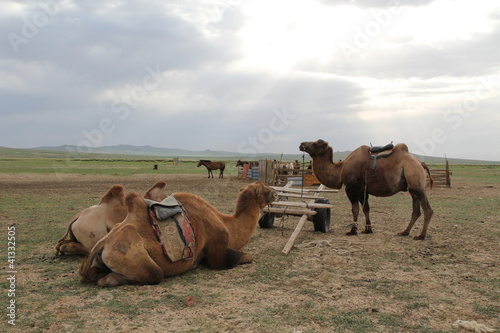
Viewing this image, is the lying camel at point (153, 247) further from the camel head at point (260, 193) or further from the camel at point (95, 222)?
the camel at point (95, 222)

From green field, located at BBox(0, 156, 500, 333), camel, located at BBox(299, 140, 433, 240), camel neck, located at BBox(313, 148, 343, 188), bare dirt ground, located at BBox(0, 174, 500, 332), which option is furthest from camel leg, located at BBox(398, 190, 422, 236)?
camel neck, located at BBox(313, 148, 343, 188)

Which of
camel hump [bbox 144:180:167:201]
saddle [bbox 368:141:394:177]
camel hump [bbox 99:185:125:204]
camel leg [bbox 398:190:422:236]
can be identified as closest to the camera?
camel hump [bbox 99:185:125:204]

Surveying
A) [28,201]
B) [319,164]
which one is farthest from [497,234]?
[28,201]

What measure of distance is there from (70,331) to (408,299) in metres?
4.23

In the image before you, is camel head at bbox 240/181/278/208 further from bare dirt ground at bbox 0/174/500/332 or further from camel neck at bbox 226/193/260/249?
bare dirt ground at bbox 0/174/500/332

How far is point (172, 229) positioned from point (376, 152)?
646 centimetres

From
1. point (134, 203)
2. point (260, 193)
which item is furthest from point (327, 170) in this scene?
point (134, 203)

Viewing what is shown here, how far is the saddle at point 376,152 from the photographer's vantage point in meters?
10.7

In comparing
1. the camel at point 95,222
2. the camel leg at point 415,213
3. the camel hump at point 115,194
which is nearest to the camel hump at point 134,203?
the camel at point 95,222

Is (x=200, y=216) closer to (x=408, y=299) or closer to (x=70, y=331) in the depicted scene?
(x=70, y=331)

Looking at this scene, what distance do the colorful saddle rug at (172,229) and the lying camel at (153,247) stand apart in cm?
9

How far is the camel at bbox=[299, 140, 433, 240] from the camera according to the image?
10.3m

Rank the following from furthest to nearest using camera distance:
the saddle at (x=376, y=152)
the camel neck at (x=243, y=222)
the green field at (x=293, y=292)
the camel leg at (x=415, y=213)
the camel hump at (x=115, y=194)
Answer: the saddle at (x=376, y=152)
the camel leg at (x=415, y=213)
the camel hump at (x=115, y=194)
the camel neck at (x=243, y=222)
the green field at (x=293, y=292)

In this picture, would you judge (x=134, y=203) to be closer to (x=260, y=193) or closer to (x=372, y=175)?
(x=260, y=193)
